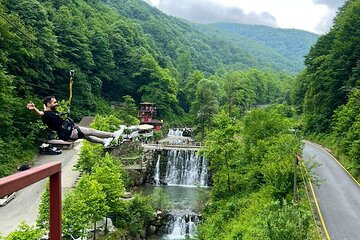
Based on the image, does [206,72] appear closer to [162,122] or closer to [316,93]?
[162,122]

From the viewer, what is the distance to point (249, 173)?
2728 centimetres

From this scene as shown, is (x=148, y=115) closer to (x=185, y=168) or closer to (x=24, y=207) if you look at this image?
(x=185, y=168)

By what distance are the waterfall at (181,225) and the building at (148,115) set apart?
3128cm

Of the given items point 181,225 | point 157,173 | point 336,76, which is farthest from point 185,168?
point 336,76

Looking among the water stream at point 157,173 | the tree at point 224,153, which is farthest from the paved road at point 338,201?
the water stream at point 157,173

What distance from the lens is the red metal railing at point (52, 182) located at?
6.48 feet

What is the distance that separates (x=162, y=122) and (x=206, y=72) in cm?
7336

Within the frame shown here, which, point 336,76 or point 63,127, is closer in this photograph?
point 63,127

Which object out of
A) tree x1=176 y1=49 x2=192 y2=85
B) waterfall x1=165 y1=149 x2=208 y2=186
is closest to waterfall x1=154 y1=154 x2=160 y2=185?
waterfall x1=165 y1=149 x2=208 y2=186

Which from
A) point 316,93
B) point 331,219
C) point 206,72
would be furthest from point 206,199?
point 206,72

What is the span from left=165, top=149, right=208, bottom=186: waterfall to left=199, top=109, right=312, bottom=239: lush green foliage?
33.4 feet

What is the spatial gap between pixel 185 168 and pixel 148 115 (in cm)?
2163

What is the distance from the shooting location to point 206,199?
108 feet

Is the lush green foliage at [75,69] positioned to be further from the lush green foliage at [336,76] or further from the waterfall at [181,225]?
the lush green foliage at [336,76]
